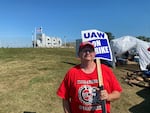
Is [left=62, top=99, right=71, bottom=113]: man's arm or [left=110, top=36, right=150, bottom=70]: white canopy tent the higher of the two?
[left=110, top=36, right=150, bottom=70]: white canopy tent

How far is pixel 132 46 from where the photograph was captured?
23562mm

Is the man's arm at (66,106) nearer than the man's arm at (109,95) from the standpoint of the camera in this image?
No

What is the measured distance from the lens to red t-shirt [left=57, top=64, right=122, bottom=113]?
3332 millimetres

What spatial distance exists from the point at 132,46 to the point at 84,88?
68.2 ft

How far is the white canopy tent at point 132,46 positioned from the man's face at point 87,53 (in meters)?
19.0

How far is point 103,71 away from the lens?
11.1 feet

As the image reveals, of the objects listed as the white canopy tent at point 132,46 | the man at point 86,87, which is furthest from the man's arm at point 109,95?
the white canopy tent at point 132,46

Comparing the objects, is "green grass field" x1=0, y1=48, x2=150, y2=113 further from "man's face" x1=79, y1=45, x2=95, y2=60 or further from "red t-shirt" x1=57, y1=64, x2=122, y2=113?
"man's face" x1=79, y1=45, x2=95, y2=60

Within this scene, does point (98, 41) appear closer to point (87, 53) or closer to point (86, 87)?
point (87, 53)

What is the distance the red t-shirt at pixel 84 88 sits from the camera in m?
3.33

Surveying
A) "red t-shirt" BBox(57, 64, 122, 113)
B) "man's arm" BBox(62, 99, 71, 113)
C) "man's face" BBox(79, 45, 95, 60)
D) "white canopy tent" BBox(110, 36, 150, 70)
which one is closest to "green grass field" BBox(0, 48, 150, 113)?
"man's arm" BBox(62, 99, 71, 113)

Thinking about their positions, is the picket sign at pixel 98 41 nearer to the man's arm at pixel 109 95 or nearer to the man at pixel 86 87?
the man at pixel 86 87

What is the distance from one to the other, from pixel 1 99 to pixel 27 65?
20.6ft

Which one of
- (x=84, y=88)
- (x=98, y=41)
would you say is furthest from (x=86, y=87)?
(x=98, y=41)
